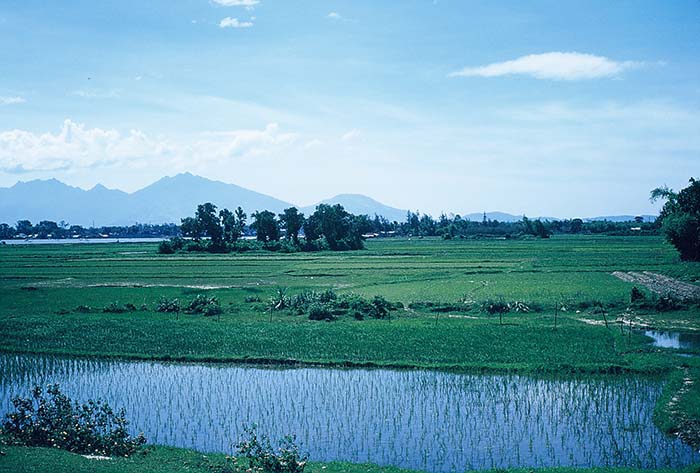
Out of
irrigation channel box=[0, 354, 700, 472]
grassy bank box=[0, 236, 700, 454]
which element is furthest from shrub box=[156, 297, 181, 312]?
irrigation channel box=[0, 354, 700, 472]

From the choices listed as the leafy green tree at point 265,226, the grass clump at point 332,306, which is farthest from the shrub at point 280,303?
the leafy green tree at point 265,226

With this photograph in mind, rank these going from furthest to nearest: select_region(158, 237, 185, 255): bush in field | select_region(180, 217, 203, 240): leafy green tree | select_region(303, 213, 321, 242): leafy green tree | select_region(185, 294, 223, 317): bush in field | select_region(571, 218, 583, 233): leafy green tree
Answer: select_region(571, 218, 583, 233): leafy green tree < select_region(303, 213, 321, 242): leafy green tree < select_region(180, 217, 203, 240): leafy green tree < select_region(158, 237, 185, 255): bush in field < select_region(185, 294, 223, 317): bush in field

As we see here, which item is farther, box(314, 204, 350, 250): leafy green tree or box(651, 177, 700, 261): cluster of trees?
box(314, 204, 350, 250): leafy green tree

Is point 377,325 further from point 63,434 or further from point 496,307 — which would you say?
point 63,434

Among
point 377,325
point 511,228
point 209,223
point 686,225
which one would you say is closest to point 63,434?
point 377,325

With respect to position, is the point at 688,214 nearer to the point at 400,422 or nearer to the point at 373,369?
the point at 373,369

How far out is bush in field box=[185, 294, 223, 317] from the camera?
3425cm

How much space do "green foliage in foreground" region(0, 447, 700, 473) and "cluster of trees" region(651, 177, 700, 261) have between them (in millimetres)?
50671

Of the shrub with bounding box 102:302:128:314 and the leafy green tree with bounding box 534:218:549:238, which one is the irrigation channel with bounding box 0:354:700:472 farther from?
the leafy green tree with bounding box 534:218:549:238

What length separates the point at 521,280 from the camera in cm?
4712

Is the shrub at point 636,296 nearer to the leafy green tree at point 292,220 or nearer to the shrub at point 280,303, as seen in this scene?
the shrub at point 280,303

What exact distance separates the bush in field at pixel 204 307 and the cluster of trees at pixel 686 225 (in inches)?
1853

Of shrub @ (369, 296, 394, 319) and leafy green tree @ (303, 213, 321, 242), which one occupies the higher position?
leafy green tree @ (303, 213, 321, 242)

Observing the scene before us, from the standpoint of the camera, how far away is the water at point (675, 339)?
81.2 feet
